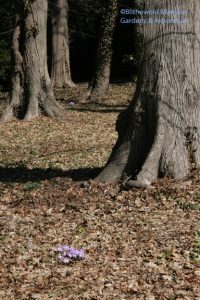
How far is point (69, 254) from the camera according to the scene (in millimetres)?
5457

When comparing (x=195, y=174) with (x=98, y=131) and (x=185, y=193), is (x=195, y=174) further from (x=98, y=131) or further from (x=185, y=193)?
(x=98, y=131)

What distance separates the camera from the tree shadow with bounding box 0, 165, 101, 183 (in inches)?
313

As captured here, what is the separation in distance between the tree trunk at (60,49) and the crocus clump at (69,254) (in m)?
16.1

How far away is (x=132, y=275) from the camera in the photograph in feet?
16.5

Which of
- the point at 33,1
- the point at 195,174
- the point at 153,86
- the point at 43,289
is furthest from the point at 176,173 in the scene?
the point at 33,1

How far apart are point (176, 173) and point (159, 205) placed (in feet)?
1.87

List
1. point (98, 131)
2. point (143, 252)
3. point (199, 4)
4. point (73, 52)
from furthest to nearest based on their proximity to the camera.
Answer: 1. point (73, 52)
2. point (98, 131)
3. point (199, 4)
4. point (143, 252)

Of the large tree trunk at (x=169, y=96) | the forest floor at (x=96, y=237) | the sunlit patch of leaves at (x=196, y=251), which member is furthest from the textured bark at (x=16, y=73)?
the sunlit patch of leaves at (x=196, y=251)

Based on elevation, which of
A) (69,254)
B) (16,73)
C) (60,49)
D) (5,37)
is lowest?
(69,254)

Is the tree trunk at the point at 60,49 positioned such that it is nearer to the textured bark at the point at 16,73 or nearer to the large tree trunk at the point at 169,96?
the textured bark at the point at 16,73

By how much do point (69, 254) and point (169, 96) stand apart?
2.33m

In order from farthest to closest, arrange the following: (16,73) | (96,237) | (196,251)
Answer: (16,73), (96,237), (196,251)

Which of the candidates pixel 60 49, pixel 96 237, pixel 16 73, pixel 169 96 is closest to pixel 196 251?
pixel 96 237

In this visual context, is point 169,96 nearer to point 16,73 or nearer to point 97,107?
point 16,73
